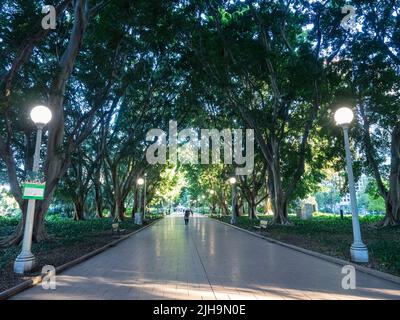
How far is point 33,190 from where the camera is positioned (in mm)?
7906

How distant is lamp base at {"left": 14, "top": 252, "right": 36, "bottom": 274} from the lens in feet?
23.4

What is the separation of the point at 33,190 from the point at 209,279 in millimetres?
4985

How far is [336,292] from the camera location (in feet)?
18.9

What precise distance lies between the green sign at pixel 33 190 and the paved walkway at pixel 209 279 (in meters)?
2.09

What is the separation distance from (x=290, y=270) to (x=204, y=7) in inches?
540
